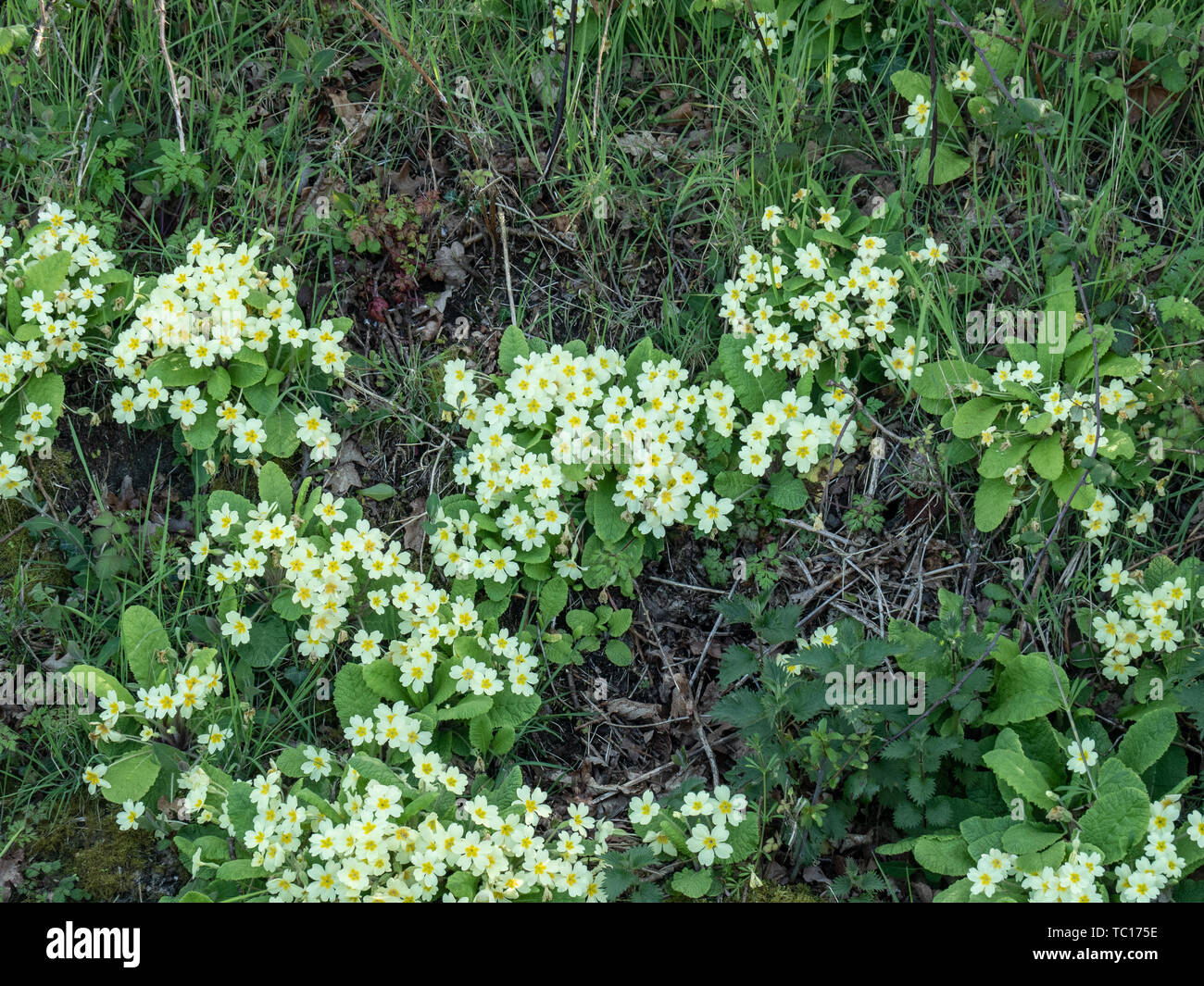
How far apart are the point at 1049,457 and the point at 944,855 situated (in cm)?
135

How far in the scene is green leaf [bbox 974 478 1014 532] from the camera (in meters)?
3.28

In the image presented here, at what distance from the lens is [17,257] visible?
142 inches

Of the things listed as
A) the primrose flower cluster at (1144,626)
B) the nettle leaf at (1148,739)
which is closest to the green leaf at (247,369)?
the primrose flower cluster at (1144,626)

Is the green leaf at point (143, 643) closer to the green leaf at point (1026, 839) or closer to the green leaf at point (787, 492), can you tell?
the green leaf at point (787, 492)

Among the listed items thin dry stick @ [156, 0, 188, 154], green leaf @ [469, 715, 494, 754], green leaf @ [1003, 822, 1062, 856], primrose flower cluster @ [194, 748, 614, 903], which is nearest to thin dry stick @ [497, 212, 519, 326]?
thin dry stick @ [156, 0, 188, 154]

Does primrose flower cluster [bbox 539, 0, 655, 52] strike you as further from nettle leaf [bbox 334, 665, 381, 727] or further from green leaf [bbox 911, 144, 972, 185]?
nettle leaf [bbox 334, 665, 381, 727]

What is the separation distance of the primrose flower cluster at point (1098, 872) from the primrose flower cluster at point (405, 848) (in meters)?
1.07

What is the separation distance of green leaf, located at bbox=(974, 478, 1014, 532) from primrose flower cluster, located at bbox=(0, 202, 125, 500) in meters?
3.08

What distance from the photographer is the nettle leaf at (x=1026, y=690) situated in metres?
2.87

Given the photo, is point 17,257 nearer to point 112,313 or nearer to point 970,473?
point 112,313

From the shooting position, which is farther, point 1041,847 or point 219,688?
point 219,688

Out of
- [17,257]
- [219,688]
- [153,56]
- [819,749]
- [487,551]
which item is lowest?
[819,749]
